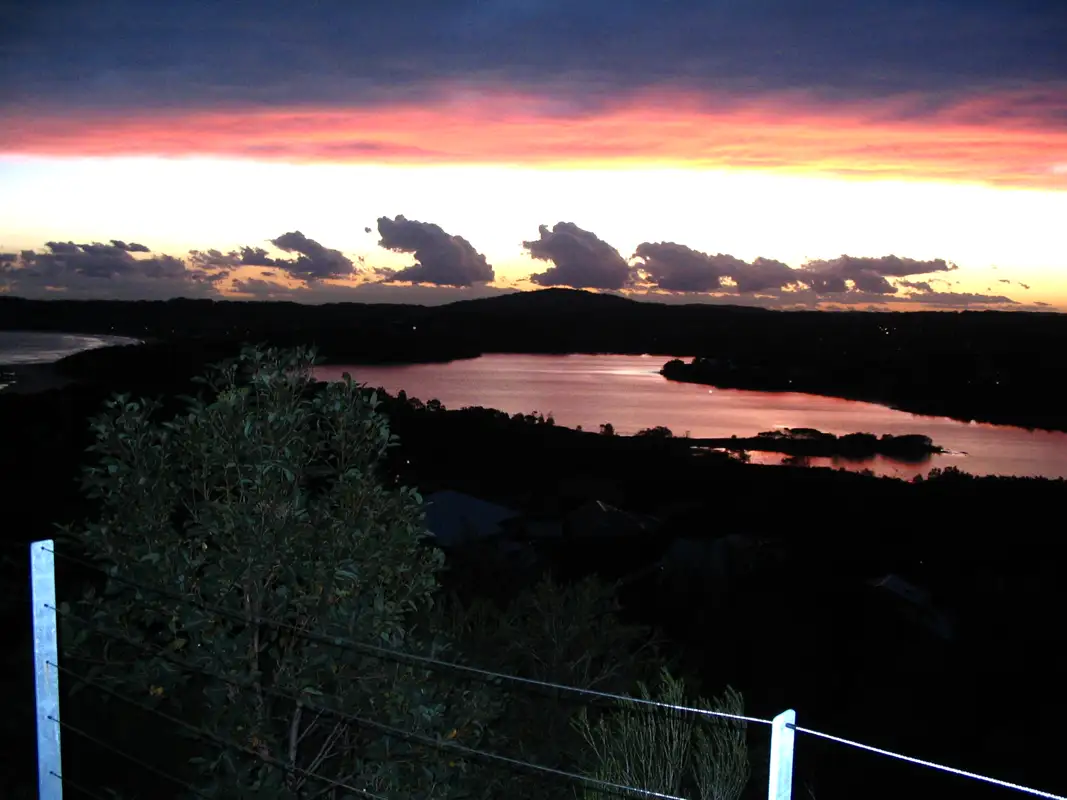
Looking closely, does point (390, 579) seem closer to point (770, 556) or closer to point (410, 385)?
point (770, 556)

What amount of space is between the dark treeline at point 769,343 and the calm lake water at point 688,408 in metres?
1.38

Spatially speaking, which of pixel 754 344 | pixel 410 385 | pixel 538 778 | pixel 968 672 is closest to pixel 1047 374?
pixel 754 344

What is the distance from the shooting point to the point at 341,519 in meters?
3.26

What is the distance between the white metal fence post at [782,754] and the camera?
1.62 m

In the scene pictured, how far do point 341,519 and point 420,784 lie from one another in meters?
0.90

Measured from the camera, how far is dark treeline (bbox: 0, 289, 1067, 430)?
52375mm

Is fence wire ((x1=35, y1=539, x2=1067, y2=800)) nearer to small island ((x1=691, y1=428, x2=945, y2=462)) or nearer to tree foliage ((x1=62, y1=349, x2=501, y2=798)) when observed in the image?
tree foliage ((x1=62, y1=349, x2=501, y2=798))

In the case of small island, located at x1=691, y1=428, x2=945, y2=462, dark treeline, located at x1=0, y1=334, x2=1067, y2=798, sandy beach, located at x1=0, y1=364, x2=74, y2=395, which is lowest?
small island, located at x1=691, y1=428, x2=945, y2=462

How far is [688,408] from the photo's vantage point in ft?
233

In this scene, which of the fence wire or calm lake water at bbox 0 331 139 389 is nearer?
the fence wire

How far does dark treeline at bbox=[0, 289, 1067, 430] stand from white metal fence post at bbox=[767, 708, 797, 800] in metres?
42.8

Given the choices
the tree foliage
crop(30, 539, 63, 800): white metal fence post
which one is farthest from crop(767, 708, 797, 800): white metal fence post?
crop(30, 539, 63, 800): white metal fence post

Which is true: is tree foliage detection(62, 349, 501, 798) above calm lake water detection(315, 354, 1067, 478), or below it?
above

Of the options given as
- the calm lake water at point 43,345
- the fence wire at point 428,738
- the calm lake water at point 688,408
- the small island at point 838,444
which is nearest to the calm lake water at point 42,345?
the calm lake water at point 43,345
